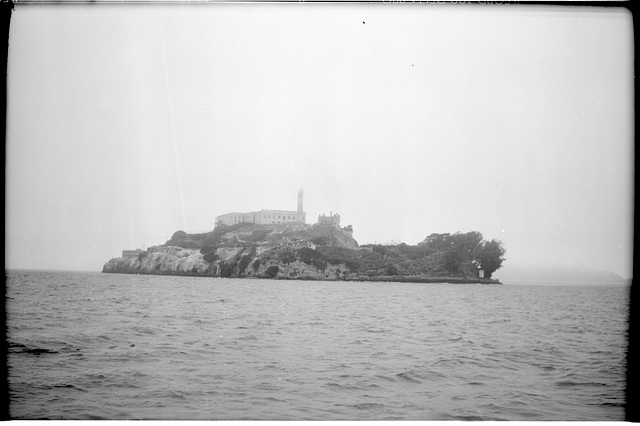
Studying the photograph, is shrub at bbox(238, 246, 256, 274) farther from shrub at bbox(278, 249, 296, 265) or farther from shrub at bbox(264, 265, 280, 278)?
shrub at bbox(278, 249, 296, 265)

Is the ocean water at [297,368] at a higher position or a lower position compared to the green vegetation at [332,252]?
lower

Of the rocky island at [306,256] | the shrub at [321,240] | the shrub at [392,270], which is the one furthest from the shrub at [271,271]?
the shrub at [392,270]

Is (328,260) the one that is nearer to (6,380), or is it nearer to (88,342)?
(88,342)

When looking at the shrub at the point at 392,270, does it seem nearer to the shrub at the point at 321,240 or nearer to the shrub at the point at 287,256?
the shrub at the point at 321,240

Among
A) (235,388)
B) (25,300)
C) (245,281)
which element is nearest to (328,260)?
(245,281)

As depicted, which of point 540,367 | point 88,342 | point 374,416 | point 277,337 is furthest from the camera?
point 277,337

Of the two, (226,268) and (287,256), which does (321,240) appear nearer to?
(287,256)
